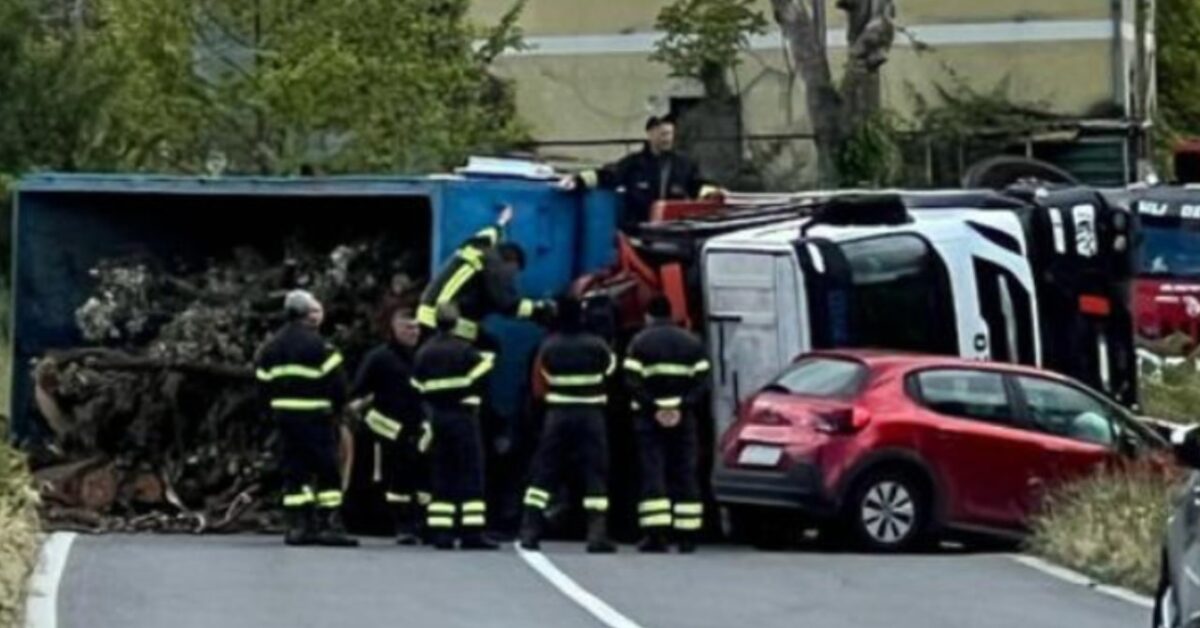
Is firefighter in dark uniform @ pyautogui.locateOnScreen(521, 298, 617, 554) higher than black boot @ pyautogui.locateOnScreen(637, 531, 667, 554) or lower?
higher

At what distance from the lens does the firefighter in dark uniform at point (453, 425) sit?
2280 centimetres

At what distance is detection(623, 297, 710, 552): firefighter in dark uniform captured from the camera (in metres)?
23.0

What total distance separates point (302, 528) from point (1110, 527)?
5873mm

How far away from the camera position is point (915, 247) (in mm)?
24375

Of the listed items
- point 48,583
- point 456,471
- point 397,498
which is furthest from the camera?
point 397,498

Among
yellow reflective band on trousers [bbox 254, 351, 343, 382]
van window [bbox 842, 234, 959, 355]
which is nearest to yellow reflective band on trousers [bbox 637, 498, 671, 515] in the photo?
van window [bbox 842, 234, 959, 355]

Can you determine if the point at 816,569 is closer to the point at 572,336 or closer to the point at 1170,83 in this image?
the point at 572,336

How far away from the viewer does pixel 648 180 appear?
25344 millimetres

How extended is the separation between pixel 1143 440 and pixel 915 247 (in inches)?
Answer: 88.2

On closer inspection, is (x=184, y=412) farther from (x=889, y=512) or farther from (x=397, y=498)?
(x=889, y=512)

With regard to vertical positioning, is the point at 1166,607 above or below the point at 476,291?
below

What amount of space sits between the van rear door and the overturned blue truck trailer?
1.29 meters

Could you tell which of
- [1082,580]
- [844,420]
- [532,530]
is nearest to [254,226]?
[532,530]

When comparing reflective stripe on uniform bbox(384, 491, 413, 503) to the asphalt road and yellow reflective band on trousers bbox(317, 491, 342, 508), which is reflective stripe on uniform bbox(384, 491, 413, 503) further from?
yellow reflective band on trousers bbox(317, 491, 342, 508)
